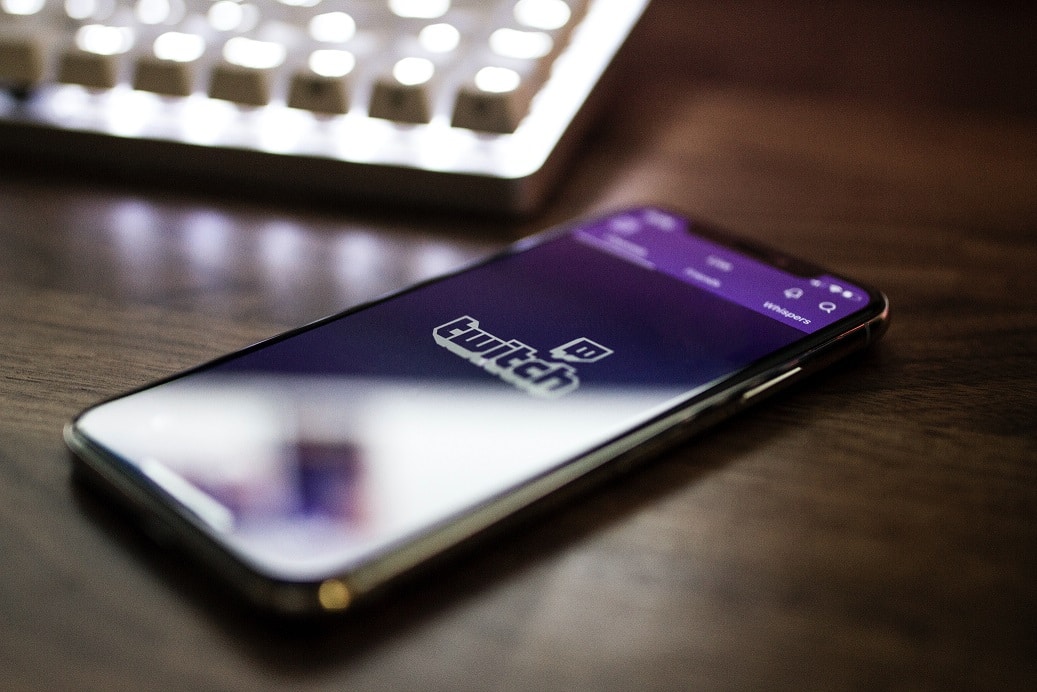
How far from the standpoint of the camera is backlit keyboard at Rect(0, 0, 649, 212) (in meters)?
0.42

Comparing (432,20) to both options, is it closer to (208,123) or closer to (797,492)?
(208,123)

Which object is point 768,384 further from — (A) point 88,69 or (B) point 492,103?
(A) point 88,69

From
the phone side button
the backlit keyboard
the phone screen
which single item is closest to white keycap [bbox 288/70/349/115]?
the backlit keyboard

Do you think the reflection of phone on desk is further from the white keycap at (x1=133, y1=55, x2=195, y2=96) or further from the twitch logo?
the white keycap at (x1=133, y1=55, x2=195, y2=96)

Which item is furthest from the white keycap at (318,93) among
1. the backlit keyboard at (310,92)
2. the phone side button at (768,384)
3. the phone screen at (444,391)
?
the phone side button at (768,384)

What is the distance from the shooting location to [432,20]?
452mm

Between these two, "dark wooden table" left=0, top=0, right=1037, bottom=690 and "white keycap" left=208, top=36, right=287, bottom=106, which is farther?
Answer: "white keycap" left=208, top=36, right=287, bottom=106

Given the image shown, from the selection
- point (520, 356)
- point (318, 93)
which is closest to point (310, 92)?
point (318, 93)

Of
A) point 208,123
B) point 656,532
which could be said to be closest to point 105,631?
point 656,532

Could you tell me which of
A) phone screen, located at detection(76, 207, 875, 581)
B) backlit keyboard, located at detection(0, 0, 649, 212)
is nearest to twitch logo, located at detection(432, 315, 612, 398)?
phone screen, located at detection(76, 207, 875, 581)

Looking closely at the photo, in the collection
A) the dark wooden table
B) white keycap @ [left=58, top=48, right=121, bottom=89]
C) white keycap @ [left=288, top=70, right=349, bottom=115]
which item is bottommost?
the dark wooden table

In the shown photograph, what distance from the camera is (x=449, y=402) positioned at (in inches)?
11.4

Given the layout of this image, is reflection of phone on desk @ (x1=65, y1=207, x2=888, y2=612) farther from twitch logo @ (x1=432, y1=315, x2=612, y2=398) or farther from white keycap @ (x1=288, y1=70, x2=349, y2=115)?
white keycap @ (x1=288, y1=70, x2=349, y2=115)

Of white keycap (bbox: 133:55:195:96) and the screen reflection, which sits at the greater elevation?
white keycap (bbox: 133:55:195:96)
